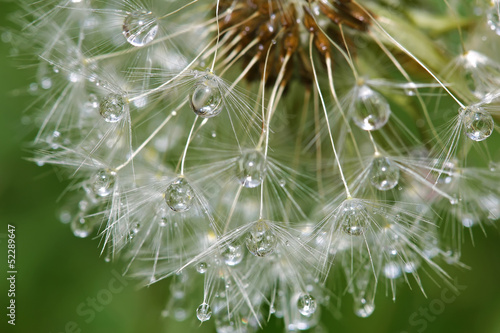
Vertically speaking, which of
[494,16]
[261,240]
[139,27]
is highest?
[139,27]

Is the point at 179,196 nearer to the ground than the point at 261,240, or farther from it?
farther from it

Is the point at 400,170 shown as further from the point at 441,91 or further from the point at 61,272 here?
the point at 61,272

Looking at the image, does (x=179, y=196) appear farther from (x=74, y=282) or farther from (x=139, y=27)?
(x=74, y=282)

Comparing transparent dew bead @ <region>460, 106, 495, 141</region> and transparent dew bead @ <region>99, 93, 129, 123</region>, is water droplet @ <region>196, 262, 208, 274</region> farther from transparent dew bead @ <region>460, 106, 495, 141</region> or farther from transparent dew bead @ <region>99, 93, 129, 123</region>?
transparent dew bead @ <region>460, 106, 495, 141</region>

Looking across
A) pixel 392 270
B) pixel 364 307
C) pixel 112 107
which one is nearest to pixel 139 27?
pixel 112 107

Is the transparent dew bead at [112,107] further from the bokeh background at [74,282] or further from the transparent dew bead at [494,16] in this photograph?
A: the transparent dew bead at [494,16]

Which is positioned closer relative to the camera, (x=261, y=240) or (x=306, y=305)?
(x=261, y=240)
